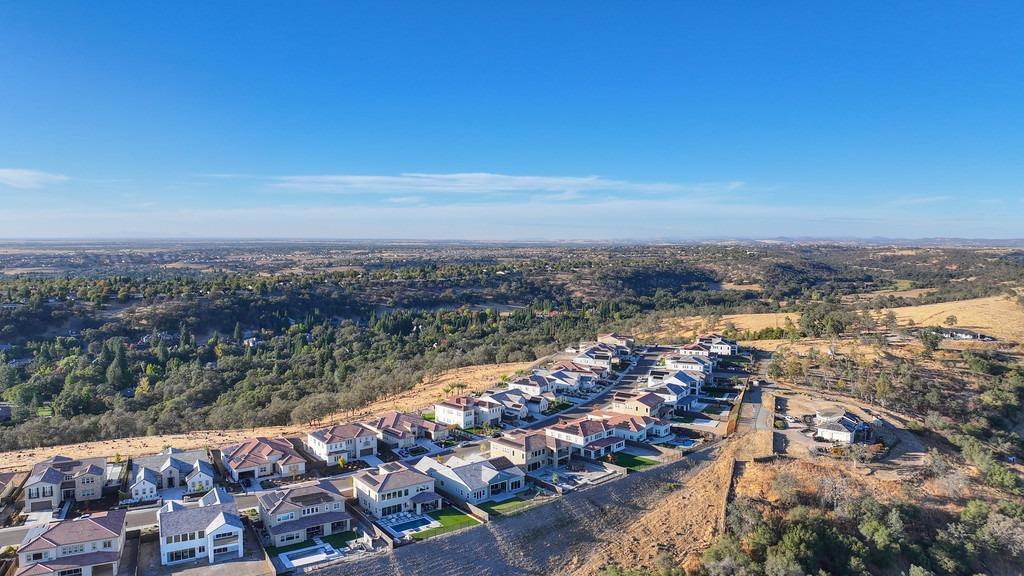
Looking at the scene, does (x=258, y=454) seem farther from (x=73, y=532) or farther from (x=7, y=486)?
(x=7, y=486)

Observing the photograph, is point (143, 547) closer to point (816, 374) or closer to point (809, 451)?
point (809, 451)

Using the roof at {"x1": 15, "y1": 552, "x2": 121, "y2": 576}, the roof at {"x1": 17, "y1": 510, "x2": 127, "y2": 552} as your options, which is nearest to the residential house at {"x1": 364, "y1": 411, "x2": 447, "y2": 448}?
the roof at {"x1": 17, "y1": 510, "x2": 127, "y2": 552}

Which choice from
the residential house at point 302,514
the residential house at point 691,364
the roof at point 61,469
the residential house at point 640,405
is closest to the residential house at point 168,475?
the roof at point 61,469

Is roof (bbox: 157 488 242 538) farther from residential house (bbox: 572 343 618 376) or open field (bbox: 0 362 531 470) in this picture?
residential house (bbox: 572 343 618 376)

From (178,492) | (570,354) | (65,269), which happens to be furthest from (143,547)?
(65,269)

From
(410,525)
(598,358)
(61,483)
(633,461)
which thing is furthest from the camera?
(598,358)

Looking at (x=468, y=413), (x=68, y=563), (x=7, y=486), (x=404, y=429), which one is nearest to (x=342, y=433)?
(x=404, y=429)
